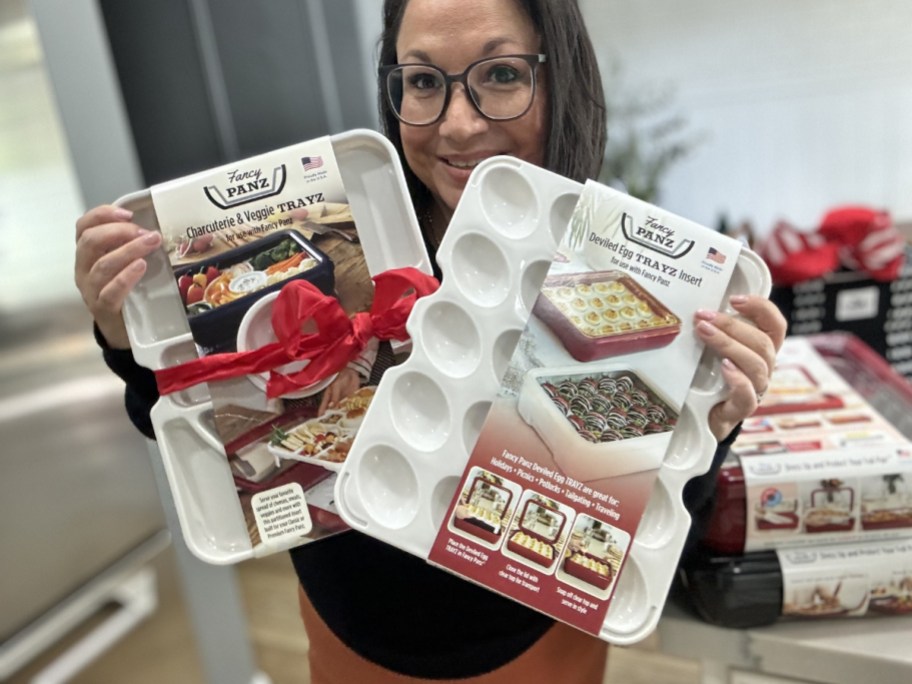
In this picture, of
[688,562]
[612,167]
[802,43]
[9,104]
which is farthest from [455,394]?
[802,43]

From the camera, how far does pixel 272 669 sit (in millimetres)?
1218

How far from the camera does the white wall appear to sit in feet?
4.17

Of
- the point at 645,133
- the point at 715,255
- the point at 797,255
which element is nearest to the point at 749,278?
the point at 715,255

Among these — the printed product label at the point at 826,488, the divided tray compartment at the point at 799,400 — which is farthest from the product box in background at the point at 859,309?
the printed product label at the point at 826,488

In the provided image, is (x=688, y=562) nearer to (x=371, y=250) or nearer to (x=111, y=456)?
(x=371, y=250)

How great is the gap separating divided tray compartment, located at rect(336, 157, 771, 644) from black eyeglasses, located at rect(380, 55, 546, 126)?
0.07 metres

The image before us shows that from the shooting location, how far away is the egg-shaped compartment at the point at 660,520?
1.43ft

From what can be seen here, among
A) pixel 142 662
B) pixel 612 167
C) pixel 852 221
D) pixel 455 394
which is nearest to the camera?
pixel 455 394

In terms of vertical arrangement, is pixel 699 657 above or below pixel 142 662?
above

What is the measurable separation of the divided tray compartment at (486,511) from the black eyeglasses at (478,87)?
0.89 feet

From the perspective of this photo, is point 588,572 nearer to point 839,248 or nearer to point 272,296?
point 272,296

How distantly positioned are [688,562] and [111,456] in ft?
2.75

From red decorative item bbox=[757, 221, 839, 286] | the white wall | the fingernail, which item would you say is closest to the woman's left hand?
the fingernail

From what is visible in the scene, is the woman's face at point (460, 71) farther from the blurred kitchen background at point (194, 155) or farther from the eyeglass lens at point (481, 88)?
the blurred kitchen background at point (194, 155)
